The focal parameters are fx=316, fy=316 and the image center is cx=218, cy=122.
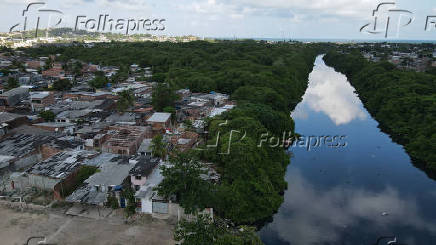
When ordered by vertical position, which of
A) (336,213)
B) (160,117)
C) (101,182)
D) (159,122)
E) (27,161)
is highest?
(160,117)

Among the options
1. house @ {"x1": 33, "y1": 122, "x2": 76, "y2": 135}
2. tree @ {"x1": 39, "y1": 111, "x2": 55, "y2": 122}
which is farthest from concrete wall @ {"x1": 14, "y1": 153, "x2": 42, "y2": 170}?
tree @ {"x1": 39, "y1": 111, "x2": 55, "y2": 122}

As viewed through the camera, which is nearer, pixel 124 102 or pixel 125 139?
pixel 125 139

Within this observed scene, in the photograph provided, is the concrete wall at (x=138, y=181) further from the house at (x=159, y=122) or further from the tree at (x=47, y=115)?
the tree at (x=47, y=115)

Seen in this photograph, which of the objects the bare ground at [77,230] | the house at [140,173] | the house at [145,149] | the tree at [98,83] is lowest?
the bare ground at [77,230]

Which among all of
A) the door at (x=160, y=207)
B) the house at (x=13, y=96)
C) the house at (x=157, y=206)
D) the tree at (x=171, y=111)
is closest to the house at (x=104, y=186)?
the house at (x=157, y=206)

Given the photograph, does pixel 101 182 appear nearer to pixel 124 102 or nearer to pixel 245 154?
pixel 245 154

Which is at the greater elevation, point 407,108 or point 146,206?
point 407,108

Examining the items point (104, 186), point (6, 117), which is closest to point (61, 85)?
point (6, 117)

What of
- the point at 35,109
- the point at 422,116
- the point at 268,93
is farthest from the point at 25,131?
the point at 422,116
